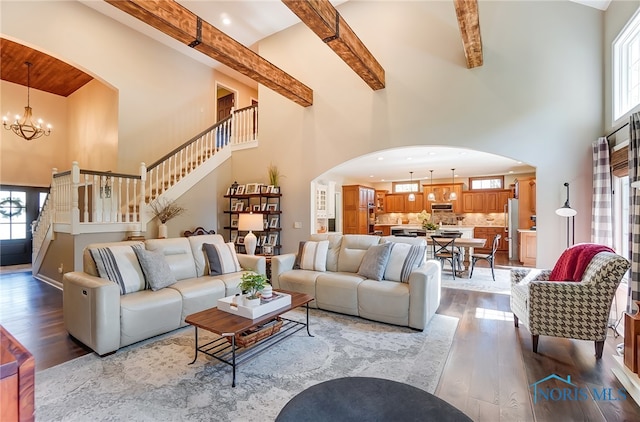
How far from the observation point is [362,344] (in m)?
2.97

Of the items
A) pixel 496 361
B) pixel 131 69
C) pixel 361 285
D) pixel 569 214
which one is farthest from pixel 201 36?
pixel 569 214

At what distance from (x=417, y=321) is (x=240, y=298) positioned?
1.95 m

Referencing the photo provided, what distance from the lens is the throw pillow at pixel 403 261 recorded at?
371 centimetres

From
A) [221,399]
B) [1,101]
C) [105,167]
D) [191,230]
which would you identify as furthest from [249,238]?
[1,101]

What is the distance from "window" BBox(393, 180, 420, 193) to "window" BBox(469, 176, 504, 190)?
6.06 feet

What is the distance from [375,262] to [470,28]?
126 inches

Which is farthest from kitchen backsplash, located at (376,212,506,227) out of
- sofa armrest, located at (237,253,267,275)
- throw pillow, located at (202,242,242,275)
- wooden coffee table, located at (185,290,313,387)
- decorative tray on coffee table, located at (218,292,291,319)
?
decorative tray on coffee table, located at (218,292,291,319)

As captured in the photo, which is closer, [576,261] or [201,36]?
[576,261]

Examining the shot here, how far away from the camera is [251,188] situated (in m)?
6.52

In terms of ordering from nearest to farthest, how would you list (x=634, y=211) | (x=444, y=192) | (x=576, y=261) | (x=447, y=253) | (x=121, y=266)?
(x=634, y=211) < (x=576, y=261) < (x=121, y=266) < (x=447, y=253) < (x=444, y=192)

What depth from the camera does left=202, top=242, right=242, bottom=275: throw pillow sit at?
4.02m

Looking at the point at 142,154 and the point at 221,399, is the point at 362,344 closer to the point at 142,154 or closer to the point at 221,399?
the point at 221,399

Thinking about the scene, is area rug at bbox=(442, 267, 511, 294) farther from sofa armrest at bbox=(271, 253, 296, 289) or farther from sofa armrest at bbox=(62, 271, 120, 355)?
sofa armrest at bbox=(62, 271, 120, 355)

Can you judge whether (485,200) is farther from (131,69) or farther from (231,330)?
(131,69)
